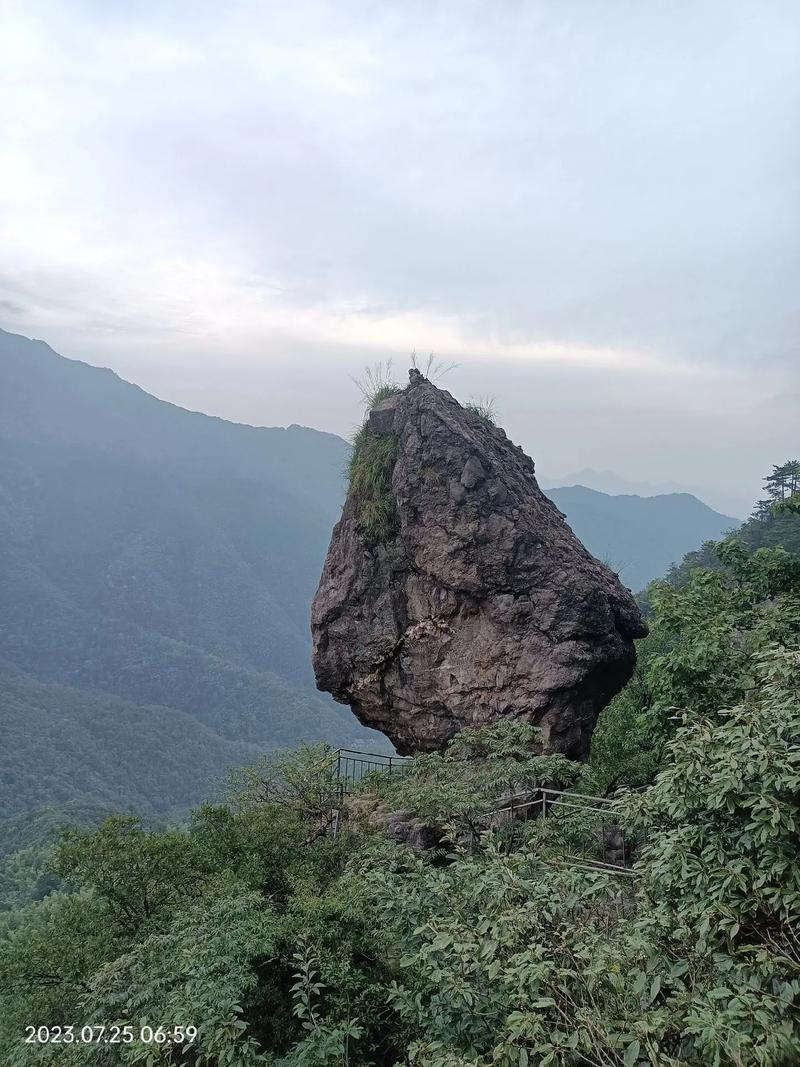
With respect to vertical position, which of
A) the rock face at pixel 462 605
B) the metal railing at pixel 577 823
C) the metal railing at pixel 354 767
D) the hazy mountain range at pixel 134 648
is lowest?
the hazy mountain range at pixel 134 648

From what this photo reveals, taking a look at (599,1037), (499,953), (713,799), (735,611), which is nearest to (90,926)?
(499,953)

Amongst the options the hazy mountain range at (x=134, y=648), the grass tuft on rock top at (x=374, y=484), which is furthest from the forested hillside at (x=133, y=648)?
the grass tuft on rock top at (x=374, y=484)

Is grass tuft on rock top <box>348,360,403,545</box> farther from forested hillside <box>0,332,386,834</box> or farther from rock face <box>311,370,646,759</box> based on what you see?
forested hillside <box>0,332,386,834</box>

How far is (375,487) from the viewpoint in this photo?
11.0 m

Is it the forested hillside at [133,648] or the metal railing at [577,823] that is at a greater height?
the metal railing at [577,823]

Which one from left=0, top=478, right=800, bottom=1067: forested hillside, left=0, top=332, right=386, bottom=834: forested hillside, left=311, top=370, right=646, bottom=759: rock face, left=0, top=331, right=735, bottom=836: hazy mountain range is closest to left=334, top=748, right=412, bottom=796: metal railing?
left=311, top=370, right=646, bottom=759: rock face

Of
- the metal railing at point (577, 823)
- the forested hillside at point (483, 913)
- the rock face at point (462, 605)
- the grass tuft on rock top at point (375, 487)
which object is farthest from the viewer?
the grass tuft on rock top at point (375, 487)

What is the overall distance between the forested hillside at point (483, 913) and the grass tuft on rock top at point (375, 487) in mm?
3594

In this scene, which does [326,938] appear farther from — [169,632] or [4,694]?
[169,632]

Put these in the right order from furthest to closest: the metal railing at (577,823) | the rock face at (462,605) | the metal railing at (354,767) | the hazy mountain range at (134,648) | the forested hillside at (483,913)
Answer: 1. the hazy mountain range at (134,648)
2. the metal railing at (354,767)
3. the rock face at (462,605)
4. the metal railing at (577,823)
5. the forested hillside at (483,913)

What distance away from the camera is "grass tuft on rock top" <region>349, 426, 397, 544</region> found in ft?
35.6

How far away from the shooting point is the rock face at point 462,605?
9.63 m

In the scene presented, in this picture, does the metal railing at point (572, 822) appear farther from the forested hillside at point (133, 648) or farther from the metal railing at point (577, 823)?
the forested hillside at point (133, 648)

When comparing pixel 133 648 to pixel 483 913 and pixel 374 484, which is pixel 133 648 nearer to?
pixel 374 484
